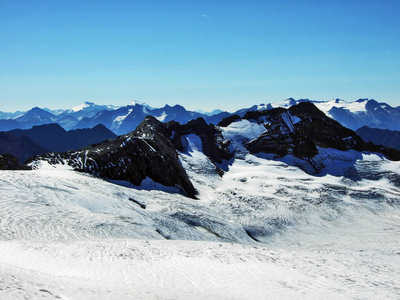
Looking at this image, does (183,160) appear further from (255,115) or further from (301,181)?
(255,115)

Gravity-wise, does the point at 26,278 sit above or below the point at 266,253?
above

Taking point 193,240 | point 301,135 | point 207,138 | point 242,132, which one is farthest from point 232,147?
point 193,240

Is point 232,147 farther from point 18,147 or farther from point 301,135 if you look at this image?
point 18,147

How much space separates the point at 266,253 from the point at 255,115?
252ft

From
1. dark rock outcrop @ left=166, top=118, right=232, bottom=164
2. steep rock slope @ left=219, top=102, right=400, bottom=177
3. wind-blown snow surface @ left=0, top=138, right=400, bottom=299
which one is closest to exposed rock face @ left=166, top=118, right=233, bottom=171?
dark rock outcrop @ left=166, top=118, right=232, bottom=164

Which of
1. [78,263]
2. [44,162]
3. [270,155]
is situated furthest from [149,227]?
[270,155]

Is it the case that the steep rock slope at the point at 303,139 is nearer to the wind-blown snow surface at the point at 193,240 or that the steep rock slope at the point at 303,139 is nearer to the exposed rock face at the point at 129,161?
the wind-blown snow surface at the point at 193,240

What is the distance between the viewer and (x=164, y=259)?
18.1 metres

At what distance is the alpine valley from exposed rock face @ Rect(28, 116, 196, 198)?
211mm

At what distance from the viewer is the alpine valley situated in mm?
14680

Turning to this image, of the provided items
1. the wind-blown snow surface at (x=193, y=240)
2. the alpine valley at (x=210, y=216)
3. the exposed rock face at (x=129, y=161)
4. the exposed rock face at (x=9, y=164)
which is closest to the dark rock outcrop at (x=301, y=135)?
A: the alpine valley at (x=210, y=216)

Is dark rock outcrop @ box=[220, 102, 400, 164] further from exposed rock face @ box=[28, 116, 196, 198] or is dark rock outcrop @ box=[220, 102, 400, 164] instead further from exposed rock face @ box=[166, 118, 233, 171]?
exposed rock face @ box=[28, 116, 196, 198]

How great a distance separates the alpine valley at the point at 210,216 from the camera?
578 inches

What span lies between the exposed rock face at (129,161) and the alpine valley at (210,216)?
21 cm
